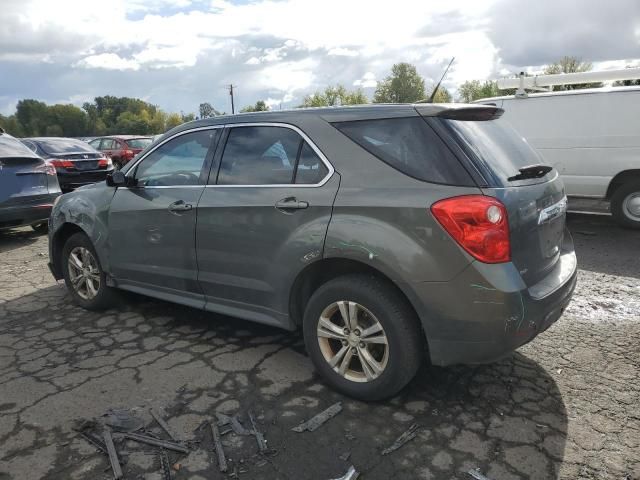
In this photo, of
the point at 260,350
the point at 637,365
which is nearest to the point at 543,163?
the point at 637,365

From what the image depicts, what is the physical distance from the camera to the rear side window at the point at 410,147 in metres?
2.70

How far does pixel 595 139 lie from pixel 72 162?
993 centimetres

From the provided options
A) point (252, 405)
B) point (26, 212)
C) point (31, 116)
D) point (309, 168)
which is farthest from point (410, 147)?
point (31, 116)

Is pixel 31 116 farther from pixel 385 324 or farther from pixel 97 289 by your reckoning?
pixel 385 324

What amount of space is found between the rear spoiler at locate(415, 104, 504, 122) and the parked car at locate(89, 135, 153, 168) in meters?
16.8

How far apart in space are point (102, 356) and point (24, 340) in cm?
85

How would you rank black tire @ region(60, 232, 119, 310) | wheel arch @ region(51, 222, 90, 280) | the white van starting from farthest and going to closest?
the white van < wheel arch @ region(51, 222, 90, 280) < black tire @ region(60, 232, 119, 310)

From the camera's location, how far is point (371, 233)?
280 centimetres

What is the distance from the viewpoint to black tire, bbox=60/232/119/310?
4.54 metres

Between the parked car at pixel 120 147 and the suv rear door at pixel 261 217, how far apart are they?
15876 millimetres

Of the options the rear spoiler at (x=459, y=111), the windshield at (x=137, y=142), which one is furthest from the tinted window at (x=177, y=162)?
the windshield at (x=137, y=142)

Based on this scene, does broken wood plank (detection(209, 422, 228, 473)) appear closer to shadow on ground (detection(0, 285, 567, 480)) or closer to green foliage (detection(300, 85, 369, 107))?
shadow on ground (detection(0, 285, 567, 480))

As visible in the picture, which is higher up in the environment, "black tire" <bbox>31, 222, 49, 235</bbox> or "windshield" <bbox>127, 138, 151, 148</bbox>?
"windshield" <bbox>127, 138, 151, 148</bbox>

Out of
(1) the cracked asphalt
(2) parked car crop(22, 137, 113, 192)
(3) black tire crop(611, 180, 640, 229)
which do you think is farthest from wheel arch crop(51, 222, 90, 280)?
(3) black tire crop(611, 180, 640, 229)
